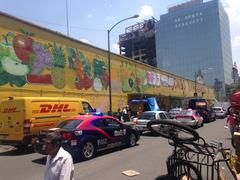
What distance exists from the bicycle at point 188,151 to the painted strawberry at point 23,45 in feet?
62.3

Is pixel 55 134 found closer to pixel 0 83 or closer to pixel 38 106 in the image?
pixel 38 106

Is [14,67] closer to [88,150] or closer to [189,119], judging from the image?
[189,119]

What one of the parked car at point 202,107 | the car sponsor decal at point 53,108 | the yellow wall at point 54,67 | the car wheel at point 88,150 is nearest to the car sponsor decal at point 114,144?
the car wheel at point 88,150

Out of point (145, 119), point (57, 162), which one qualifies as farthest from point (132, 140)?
point (57, 162)

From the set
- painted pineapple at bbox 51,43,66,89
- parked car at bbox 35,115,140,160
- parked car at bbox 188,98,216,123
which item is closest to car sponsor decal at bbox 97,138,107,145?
parked car at bbox 35,115,140,160

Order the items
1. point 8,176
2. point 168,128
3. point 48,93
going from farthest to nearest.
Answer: point 48,93, point 8,176, point 168,128

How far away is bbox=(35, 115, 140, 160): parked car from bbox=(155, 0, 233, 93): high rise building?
125 meters

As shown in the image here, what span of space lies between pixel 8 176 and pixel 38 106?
587cm

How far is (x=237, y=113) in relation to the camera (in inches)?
408

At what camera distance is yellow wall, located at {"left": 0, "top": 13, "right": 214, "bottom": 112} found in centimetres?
2311

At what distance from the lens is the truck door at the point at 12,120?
15.0 meters

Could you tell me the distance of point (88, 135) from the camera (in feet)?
40.5

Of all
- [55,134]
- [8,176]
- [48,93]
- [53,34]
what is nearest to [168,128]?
[55,134]

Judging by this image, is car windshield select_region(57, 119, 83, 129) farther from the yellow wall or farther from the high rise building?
the high rise building
